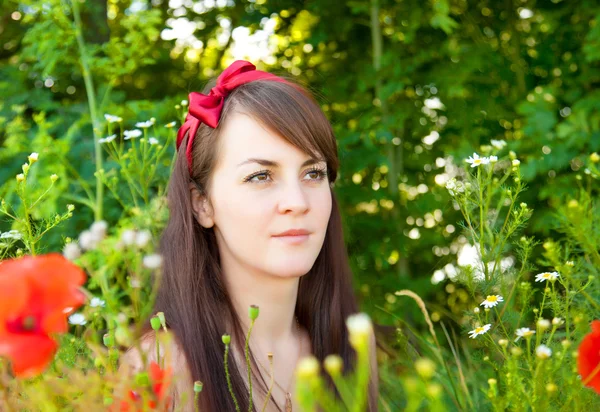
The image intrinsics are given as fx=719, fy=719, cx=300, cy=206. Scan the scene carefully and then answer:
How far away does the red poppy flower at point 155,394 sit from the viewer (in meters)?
0.82

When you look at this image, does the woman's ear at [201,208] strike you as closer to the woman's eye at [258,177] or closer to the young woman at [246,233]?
the young woman at [246,233]

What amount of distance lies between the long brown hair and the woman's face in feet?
0.13

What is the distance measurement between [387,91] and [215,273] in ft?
4.77

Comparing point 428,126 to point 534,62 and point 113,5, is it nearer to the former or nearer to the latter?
point 534,62

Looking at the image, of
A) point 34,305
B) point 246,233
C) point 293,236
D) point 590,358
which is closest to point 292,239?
point 293,236

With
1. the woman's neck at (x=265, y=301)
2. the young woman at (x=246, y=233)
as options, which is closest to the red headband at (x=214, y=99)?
the young woman at (x=246, y=233)

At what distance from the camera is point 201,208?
6.20 feet

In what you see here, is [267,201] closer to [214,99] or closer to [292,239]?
[292,239]

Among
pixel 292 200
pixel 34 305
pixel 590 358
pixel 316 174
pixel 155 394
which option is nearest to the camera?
pixel 34 305

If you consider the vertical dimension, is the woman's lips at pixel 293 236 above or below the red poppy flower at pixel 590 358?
below

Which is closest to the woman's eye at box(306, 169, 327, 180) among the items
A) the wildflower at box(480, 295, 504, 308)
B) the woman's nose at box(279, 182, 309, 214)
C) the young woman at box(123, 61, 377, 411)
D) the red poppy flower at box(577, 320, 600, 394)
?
the young woman at box(123, 61, 377, 411)

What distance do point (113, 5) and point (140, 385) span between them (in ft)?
10.8

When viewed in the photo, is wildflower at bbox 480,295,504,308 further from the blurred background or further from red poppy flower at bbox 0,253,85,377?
the blurred background

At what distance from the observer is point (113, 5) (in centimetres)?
374
